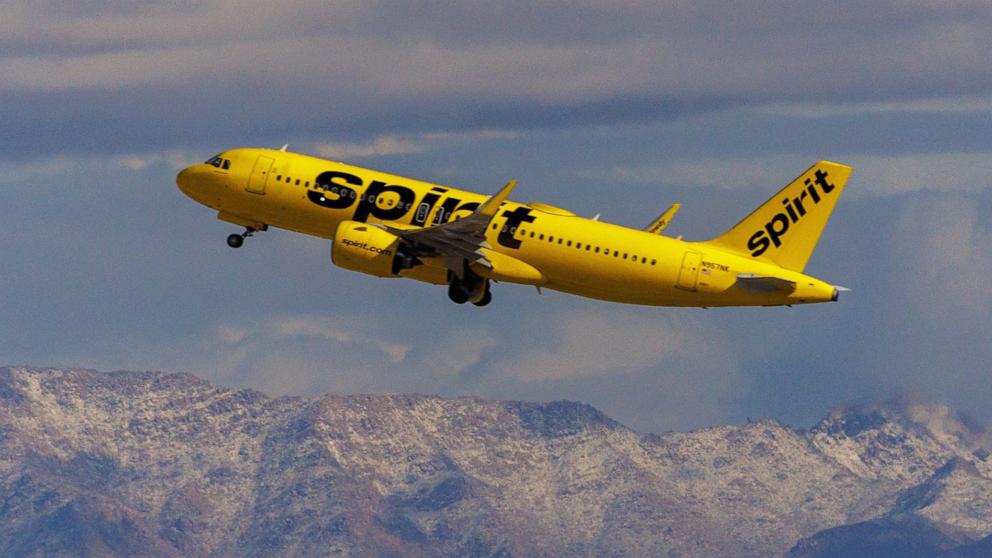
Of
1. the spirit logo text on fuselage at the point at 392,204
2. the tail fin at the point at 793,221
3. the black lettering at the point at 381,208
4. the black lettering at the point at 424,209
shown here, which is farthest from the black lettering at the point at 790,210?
the black lettering at the point at 381,208

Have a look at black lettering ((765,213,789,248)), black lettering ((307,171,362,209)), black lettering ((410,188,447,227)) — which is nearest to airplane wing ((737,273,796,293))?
black lettering ((765,213,789,248))

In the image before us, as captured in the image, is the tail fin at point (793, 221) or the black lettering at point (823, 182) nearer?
the tail fin at point (793, 221)

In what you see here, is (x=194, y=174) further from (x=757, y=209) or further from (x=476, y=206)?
(x=757, y=209)

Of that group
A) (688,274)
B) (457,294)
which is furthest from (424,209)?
(688,274)

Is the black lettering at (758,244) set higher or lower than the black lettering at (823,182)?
lower

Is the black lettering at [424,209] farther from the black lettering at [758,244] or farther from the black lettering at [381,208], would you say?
the black lettering at [758,244]

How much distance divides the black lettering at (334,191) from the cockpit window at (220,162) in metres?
8.87

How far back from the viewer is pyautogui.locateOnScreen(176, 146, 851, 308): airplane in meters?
140

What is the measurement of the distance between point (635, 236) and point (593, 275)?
411 centimetres

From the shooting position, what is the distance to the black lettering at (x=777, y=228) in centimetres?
14312

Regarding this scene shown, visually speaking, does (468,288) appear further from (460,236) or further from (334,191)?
(334,191)

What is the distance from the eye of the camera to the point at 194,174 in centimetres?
15325

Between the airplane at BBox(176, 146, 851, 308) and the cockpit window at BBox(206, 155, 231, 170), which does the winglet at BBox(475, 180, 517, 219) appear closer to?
the airplane at BBox(176, 146, 851, 308)

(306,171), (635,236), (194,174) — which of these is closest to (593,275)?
(635,236)
